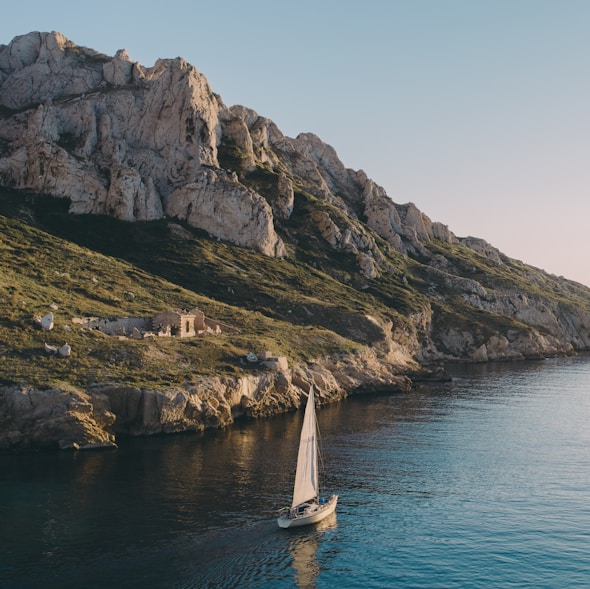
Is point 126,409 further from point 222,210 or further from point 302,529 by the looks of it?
point 222,210

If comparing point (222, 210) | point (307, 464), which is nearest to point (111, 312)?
point (307, 464)

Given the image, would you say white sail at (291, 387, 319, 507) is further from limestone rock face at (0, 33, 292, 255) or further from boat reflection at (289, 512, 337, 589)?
limestone rock face at (0, 33, 292, 255)

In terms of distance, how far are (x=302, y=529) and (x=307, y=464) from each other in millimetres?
5617

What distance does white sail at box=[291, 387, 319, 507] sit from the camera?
183 feet

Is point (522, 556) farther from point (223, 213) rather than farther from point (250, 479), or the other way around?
point (223, 213)

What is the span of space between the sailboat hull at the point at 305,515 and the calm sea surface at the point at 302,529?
831 mm

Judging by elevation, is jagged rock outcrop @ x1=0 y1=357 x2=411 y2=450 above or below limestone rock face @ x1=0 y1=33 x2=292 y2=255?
below

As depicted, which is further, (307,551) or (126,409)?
(126,409)

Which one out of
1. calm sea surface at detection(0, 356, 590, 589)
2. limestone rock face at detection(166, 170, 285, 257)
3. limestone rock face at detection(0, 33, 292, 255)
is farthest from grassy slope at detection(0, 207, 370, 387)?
calm sea surface at detection(0, 356, 590, 589)

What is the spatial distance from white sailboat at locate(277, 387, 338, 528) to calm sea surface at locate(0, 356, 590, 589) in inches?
42.2

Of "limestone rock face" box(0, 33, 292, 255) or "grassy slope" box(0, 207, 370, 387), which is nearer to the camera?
"grassy slope" box(0, 207, 370, 387)

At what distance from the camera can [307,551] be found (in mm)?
49969

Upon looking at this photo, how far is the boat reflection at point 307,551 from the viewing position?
148 feet

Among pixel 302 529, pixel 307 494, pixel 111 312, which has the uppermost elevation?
pixel 111 312
